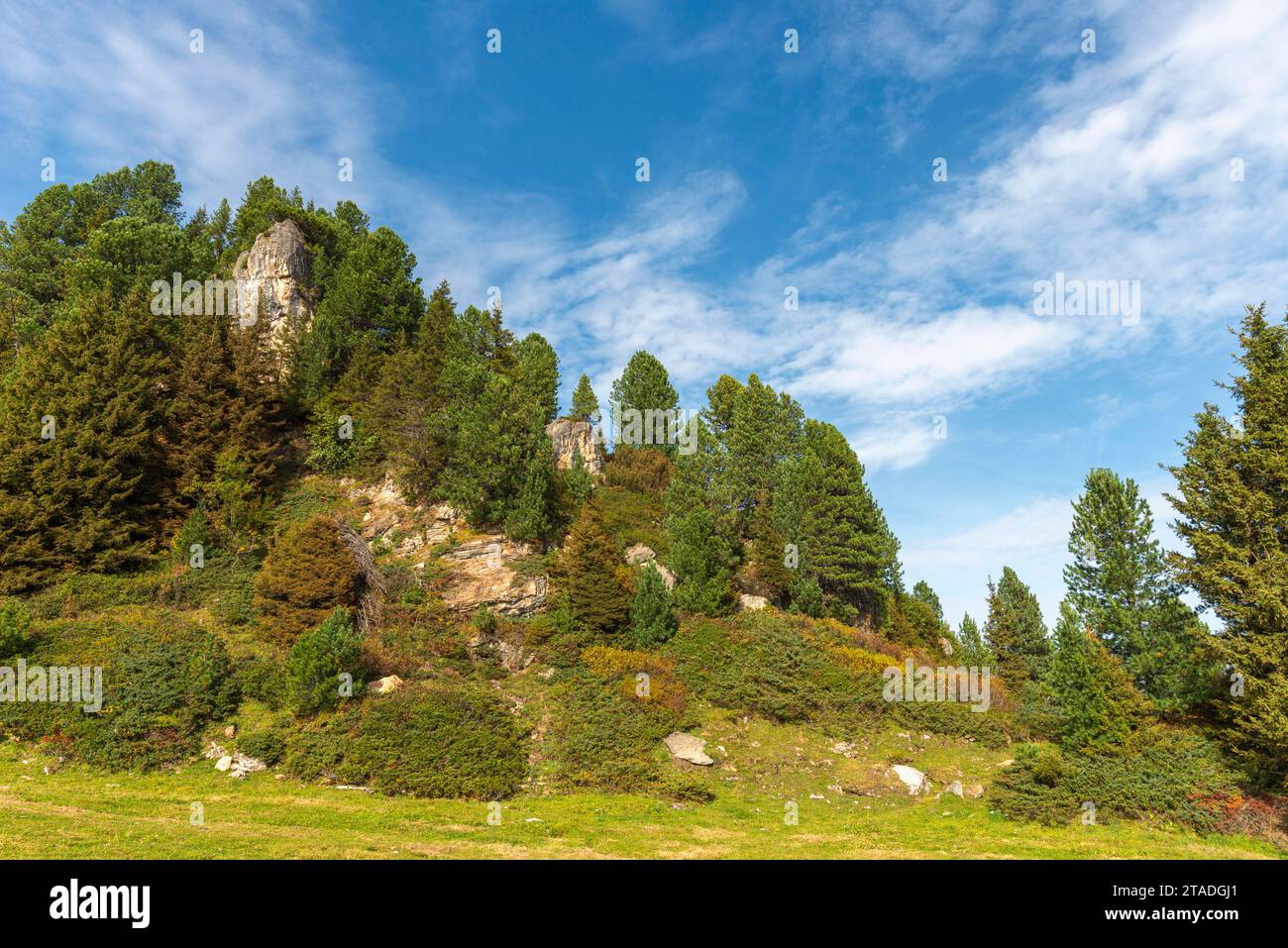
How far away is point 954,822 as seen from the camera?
17.4m

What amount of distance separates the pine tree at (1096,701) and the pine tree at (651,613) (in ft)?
49.7

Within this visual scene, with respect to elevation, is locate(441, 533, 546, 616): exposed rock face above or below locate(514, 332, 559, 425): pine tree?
below

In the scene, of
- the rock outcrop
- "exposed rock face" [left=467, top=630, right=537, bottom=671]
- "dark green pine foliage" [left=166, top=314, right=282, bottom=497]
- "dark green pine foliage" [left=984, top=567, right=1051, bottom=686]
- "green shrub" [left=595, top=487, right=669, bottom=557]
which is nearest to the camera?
"exposed rock face" [left=467, top=630, right=537, bottom=671]

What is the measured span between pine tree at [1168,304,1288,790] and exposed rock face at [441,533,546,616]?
81.3 ft

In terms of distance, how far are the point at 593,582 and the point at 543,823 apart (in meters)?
13.1

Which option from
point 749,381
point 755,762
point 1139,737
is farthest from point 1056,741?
point 749,381

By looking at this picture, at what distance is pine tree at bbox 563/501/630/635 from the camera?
27.4 m

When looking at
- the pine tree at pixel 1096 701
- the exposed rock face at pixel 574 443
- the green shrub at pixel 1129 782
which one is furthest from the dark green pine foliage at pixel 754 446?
the green shrub at pixel 1129 782

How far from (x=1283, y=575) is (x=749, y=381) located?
31.9 m

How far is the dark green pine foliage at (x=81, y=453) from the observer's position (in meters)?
24.9

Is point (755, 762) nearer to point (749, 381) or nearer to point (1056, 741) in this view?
point (1056, 741)

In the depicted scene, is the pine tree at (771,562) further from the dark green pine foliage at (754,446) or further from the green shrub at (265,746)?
the green shrub at (265,746)

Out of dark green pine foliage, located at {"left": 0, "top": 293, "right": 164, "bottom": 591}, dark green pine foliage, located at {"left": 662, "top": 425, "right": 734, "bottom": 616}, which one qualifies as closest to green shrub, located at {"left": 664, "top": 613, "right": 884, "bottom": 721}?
dark green pine foliage, located at {"left": 662, "top": 425, "right": 734, "bottom": 616}

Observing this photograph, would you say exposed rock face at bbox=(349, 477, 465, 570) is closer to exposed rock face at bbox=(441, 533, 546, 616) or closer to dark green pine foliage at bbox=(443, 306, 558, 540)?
dark green pine foliage at bbox=(443, 306, 558, 540)
